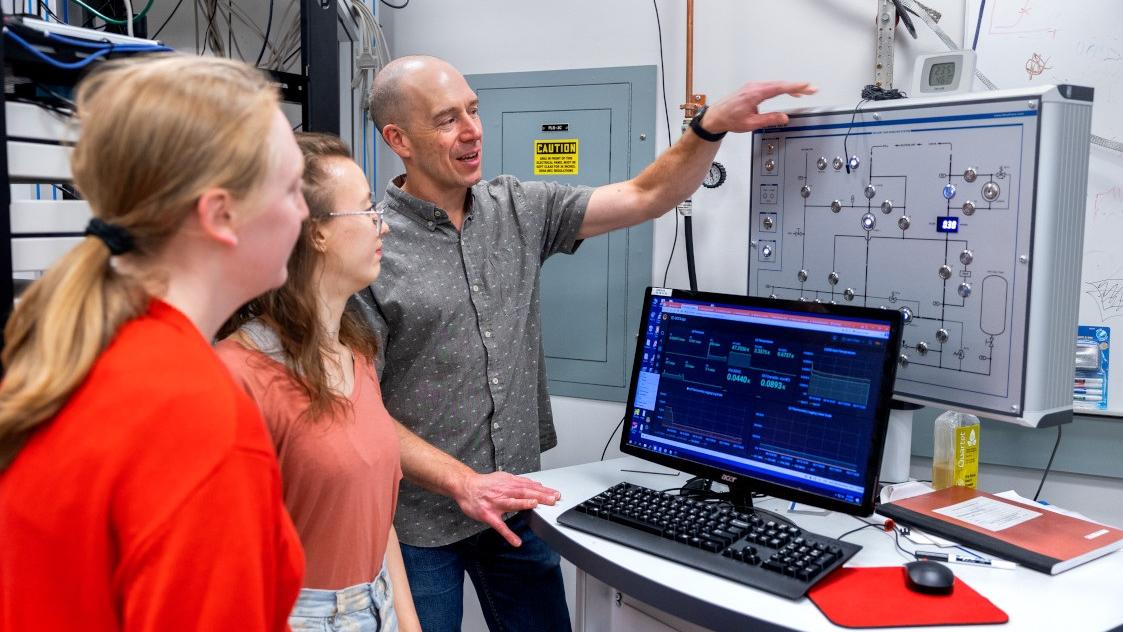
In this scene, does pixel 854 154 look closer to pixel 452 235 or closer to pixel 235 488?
pixel 452 235

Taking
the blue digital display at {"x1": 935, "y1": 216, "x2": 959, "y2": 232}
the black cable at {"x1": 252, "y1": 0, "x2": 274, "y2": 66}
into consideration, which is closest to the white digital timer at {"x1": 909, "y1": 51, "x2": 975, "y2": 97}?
the blue digital display at {"x1": 935, "y1": 216, "x2": 959, "y2": 232}

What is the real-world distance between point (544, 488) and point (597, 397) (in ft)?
2.90

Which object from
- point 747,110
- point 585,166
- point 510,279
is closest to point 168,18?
point 585,166

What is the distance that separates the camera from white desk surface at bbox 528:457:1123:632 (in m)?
1.23

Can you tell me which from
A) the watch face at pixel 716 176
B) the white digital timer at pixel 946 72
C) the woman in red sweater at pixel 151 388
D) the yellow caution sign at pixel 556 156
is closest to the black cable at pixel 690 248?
the watch face at pixel 716 176

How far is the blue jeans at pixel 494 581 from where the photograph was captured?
1.84m

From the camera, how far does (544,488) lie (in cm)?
165

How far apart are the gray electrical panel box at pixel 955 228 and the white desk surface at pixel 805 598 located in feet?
0.89

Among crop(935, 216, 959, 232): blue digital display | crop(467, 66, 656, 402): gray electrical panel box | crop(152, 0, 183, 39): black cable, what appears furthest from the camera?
crop(152, 0, 183, 39): black cable

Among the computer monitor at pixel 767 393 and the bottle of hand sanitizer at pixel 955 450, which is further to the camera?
the bottle of hand sanitizer at pixel 955 450

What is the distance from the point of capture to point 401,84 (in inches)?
73.9

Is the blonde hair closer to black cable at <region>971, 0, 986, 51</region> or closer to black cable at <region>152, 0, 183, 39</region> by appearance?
black cable at <region>971, 0, 986, 51</region>

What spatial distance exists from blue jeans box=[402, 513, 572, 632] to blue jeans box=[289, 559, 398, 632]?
20.9 inches

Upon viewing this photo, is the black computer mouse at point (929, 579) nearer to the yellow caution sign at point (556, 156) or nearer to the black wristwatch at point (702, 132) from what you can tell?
the black wristwatch at point (702, 132)
